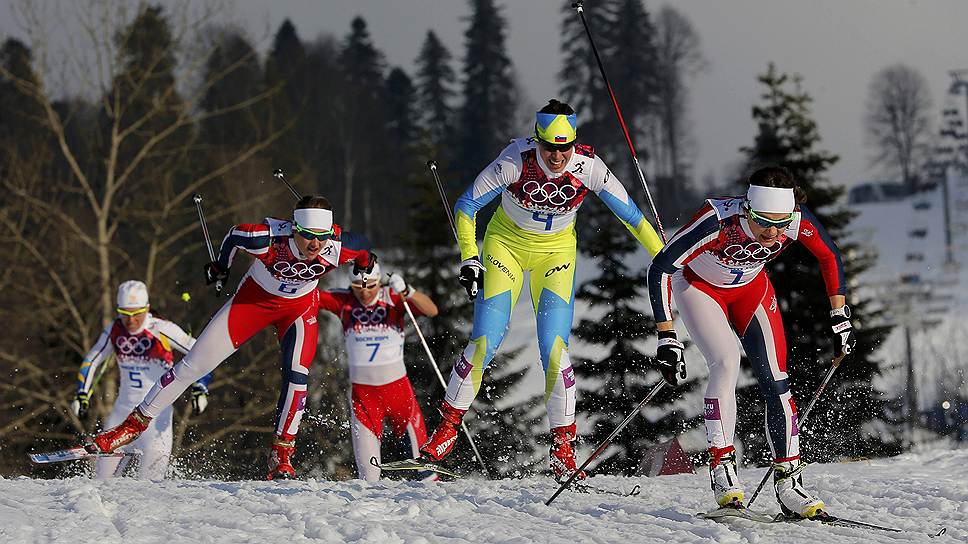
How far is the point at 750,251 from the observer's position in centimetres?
568

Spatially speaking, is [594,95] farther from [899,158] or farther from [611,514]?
[611,514]

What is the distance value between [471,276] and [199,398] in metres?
2.96

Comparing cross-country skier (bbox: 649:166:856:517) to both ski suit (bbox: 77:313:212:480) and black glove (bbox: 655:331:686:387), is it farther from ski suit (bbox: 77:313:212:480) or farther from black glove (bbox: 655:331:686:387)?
ski suit (bbox: 77:313:212:480)

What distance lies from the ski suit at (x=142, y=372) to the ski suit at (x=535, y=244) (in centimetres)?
335

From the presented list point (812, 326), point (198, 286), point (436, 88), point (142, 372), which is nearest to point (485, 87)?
point (436, 88)

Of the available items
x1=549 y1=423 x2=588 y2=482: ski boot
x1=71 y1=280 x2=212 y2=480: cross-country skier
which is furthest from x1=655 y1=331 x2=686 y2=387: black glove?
x1=71 y1=280 x2=212 y2=480: cross-country skier

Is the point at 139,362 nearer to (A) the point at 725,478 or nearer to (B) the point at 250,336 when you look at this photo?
(B) the point at 250,336

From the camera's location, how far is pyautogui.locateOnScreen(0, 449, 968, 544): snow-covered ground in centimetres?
508

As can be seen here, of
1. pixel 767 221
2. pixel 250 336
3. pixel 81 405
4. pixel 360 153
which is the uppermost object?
pixel 360 153

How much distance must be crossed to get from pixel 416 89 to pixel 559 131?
44.0 m

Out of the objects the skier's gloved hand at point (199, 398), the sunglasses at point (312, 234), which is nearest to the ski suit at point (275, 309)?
the sunglasses at point (312, 234)

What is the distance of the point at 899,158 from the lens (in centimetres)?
5234

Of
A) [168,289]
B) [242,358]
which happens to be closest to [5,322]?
[168,289]

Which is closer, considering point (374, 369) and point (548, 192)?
point (548, 192)
